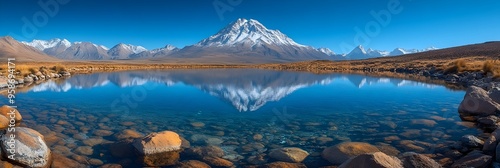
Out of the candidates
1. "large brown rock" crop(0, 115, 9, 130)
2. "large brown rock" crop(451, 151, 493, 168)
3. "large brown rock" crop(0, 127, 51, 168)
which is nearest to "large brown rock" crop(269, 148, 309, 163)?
"large brown rock" crop(451, 151, 493, 168)

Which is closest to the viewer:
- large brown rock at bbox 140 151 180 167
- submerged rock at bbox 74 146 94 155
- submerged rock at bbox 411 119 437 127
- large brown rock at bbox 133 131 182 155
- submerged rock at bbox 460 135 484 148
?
large brown rock at bbox 140 151 180 167

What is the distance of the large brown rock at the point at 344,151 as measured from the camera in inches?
319

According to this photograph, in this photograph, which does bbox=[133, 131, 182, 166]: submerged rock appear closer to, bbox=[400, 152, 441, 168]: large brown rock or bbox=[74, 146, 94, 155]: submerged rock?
bbox=[74, 146, 94, 155]: submerged rock

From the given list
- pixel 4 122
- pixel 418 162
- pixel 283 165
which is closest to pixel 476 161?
pixel 418 162

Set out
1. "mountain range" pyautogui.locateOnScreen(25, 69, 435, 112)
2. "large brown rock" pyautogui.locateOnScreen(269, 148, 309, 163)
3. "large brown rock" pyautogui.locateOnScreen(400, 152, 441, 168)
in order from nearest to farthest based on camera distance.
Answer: "large brown rock" pyautogui.locateOnScreen(400, 152, 441, 168) < "large brown rock" pyautogui.locateOnScreen(269, 148, 309, 163) < "mountain range" pyautogui.locateOnScreen(25, 69, 435, 112)

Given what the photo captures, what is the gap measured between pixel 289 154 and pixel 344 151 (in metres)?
1.41

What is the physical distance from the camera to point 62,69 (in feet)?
147

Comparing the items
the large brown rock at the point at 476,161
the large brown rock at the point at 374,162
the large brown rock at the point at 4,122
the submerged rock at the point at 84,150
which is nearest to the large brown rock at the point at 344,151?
the large brown rock at the point at 476,161

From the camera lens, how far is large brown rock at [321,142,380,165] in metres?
8.09

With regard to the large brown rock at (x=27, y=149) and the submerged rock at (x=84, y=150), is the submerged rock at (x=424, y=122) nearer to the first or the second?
the submerged rock at (x=84, y=150)

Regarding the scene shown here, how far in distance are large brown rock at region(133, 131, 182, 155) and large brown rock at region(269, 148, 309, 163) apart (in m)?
2.71

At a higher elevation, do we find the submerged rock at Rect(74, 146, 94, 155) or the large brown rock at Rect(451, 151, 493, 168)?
the large brown rock at Rect(451, 151, 493, 168)

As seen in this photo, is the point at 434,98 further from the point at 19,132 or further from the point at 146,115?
the point at 19,132

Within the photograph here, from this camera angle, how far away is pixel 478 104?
42.2 feet
